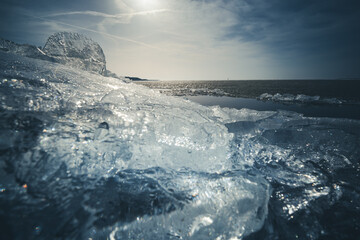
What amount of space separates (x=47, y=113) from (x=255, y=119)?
16.3ft

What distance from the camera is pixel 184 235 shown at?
1122 mm

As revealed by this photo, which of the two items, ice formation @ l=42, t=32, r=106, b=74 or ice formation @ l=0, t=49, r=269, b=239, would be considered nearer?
ice formation @ l=0, t=49, r=269, b=239

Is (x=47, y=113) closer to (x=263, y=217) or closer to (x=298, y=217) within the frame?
(x=263, y=217)

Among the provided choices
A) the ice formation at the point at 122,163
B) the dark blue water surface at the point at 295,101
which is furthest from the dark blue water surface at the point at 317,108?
the ice formation at the point at 122,163

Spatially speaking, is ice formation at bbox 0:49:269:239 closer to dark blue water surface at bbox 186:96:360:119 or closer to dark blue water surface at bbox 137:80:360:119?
dark blue water surface at bbox 186:96:360:119

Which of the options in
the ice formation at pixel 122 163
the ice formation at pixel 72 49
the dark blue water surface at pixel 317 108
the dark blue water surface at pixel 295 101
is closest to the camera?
the ice formation at pixel 122 163

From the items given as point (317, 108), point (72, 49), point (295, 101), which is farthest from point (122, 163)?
point (295, 101)

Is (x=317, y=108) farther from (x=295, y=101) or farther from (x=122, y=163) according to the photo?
(x=122, y=163)

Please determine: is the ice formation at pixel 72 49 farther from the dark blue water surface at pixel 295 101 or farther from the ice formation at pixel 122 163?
the dark blue water surface at pixel 295 101

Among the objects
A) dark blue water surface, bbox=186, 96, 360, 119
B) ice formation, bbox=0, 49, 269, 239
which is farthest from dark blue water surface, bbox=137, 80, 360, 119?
ice formation, bbox=0, 49, 269, 239

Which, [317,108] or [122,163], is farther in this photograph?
[317,108]

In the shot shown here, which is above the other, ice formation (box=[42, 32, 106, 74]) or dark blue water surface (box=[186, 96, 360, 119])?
ice formation (box=[42, 32, 106, 74])

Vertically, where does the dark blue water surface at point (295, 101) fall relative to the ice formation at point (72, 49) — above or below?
below

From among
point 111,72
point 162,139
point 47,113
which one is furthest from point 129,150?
point 111,72
